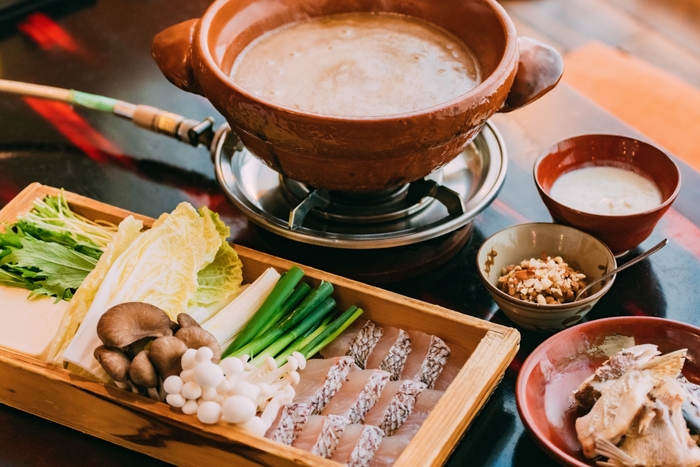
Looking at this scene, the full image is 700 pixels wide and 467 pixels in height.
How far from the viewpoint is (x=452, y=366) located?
1.35 meters

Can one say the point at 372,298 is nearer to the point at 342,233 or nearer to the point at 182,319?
the point at 342,233

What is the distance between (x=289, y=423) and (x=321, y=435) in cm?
7

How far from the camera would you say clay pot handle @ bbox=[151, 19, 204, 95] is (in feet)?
5.00

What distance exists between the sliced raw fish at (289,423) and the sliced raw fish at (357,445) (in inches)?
3.0

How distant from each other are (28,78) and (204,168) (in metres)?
0.82

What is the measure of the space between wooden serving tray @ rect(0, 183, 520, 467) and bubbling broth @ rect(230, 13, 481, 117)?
0.37 metres

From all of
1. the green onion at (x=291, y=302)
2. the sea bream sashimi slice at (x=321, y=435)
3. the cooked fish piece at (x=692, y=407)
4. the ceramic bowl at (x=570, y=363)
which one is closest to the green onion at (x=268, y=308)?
the green onion at (x=291, y=302)

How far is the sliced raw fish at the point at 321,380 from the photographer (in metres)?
1.28

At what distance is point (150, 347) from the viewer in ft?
3.94

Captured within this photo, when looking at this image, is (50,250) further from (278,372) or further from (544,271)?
(544,271)

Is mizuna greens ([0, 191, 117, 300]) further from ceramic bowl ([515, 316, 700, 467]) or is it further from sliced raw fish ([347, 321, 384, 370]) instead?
ceramic bowl ([515, 316, 700, 467])

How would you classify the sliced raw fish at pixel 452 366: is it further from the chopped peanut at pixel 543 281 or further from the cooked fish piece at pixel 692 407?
the cooked fish piece at pixel 692 407

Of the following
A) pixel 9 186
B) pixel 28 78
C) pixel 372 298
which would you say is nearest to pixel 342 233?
pixel 372 298

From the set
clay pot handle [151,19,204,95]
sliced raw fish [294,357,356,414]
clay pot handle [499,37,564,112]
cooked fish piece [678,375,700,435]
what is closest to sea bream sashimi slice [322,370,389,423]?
sliced raw fish [294,357,356,414]
